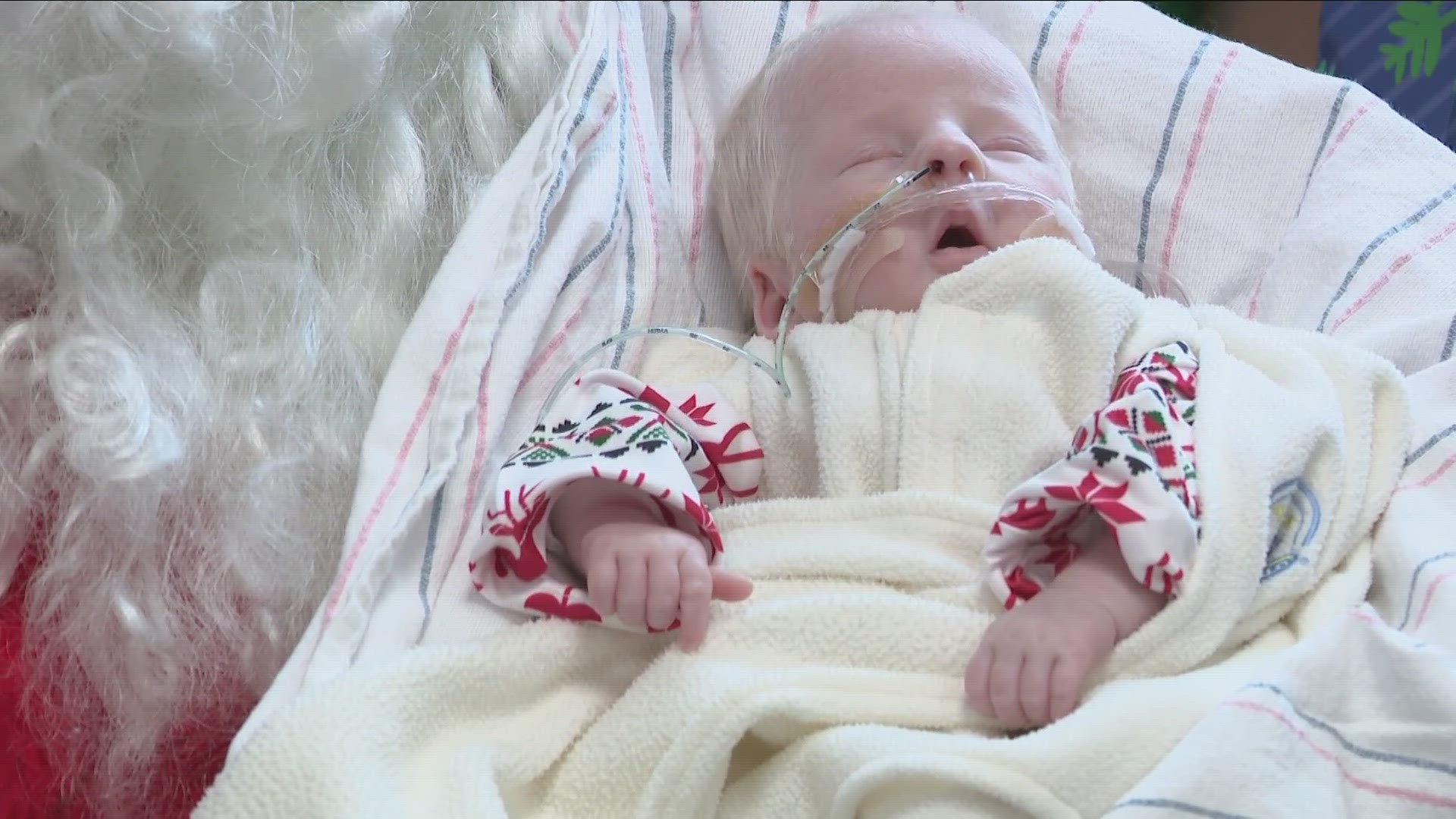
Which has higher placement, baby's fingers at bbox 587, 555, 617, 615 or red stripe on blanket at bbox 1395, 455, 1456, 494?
baby's fingers at bbox 587, 555, 617, 615

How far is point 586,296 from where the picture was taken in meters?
1.09

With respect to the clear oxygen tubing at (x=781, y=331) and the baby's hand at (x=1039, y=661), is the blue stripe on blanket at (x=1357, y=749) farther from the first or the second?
the clear oxygen tubing at (x=781, y=331)

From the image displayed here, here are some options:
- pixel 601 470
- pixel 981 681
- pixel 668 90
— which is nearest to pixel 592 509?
pixel 601 470

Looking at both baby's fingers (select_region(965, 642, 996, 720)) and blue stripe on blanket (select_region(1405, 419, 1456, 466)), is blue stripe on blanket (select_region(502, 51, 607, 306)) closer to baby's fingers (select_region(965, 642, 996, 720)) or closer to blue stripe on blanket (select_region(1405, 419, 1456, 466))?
baby's fingers (select_region(965, 642, 996, 720))

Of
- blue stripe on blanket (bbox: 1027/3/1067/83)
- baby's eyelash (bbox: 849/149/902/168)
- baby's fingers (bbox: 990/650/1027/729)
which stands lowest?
baby's fingers (bbox: 990/650/1027/729)

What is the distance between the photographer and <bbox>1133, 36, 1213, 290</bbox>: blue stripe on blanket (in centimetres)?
126

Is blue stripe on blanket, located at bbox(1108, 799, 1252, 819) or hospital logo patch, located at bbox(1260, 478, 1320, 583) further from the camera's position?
hospital logo patch, located at bbox(1260, 478, 1320, 583)

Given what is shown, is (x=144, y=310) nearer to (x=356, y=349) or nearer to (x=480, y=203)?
(x=356, y=349)

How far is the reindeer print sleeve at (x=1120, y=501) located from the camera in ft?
2.52

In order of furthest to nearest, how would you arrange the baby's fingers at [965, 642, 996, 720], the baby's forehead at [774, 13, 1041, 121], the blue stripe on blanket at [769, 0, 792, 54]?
the blue stripe on blanket at [769, 0, 792, 54], the baby's forehead at [774, 13, 1041, 121], the baby's fingers at [965, 642, 996, 720]

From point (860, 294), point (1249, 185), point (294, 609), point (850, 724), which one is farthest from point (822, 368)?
point (1249, 185)

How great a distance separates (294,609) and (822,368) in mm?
385

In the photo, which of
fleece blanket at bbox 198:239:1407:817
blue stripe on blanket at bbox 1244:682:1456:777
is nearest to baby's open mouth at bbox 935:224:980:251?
fleece blanket at bbox 198:239:1407:817

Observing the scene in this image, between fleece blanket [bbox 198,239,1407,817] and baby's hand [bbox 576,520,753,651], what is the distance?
0.02 m
